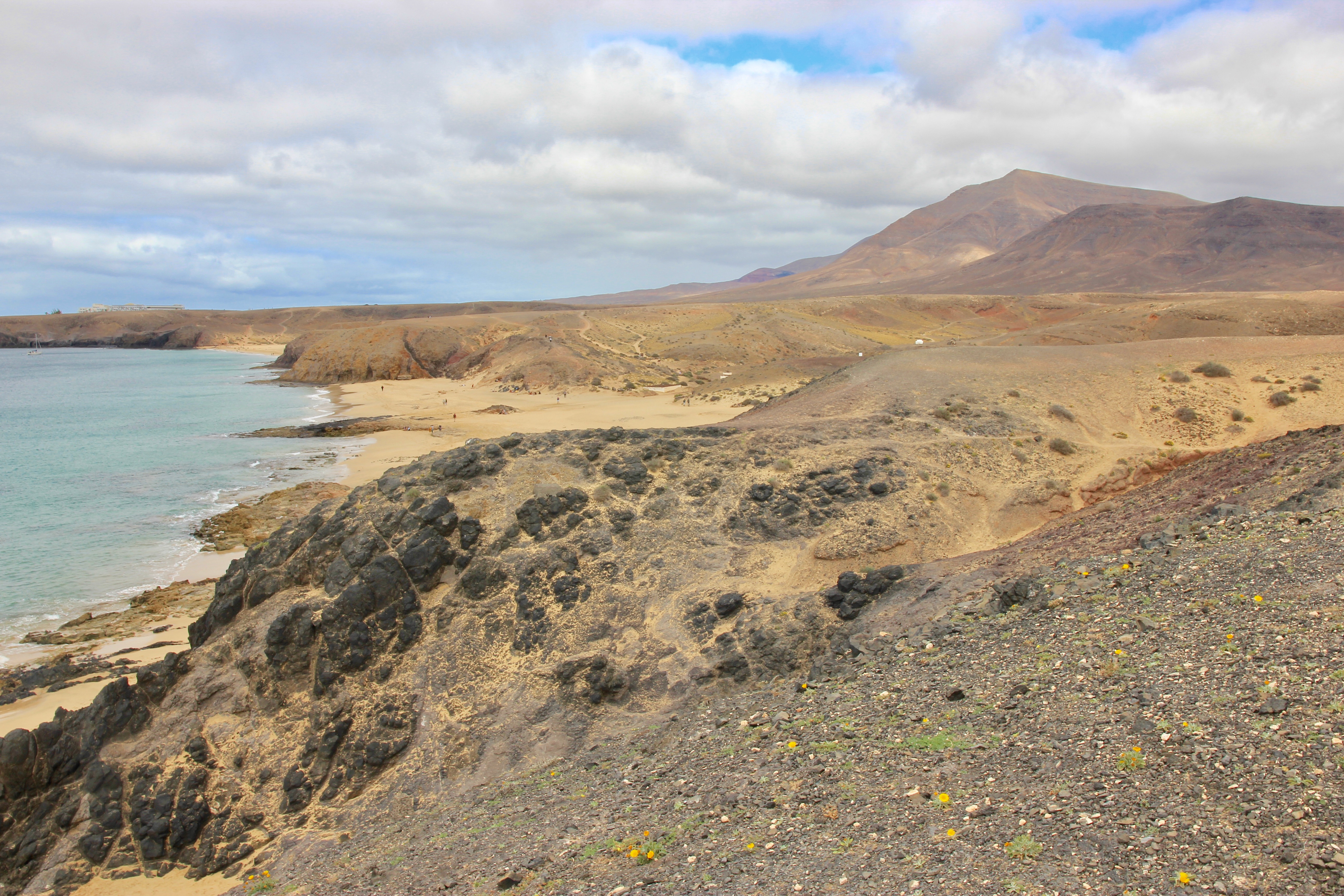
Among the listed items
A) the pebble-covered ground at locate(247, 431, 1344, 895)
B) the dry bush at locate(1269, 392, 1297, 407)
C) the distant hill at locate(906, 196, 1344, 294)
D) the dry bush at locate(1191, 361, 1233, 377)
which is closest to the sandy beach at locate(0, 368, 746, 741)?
the pebble-covered ground at locate(247, 431, 1344, 895)

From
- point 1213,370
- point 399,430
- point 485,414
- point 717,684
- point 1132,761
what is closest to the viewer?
point 1132,761

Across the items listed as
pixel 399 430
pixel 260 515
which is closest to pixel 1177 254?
pixel 399 430

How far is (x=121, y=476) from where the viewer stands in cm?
3547

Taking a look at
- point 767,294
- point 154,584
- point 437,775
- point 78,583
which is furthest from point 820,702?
point 767,294

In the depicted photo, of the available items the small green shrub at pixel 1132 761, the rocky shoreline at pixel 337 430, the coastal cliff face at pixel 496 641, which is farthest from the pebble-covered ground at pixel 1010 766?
the rocky shoreline at pixel 337 430

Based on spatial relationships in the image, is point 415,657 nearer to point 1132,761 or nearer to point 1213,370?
point 1132,761

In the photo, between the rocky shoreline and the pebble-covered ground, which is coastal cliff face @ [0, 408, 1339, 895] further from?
the rocky shoreline

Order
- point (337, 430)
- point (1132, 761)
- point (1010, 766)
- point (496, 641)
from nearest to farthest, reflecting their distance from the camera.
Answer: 1. point (1132, 761)
2. point (1010, 766)
3. point (496, 641)
4. point (337, 430)

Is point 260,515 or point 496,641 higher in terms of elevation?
point 260,515

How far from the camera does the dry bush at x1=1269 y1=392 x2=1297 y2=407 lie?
23812mm

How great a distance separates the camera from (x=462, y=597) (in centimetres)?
1434

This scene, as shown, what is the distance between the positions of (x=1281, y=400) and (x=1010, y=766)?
78.3 ft

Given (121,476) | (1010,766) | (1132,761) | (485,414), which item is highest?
(485,414)

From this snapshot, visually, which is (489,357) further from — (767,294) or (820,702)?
(767,294)
